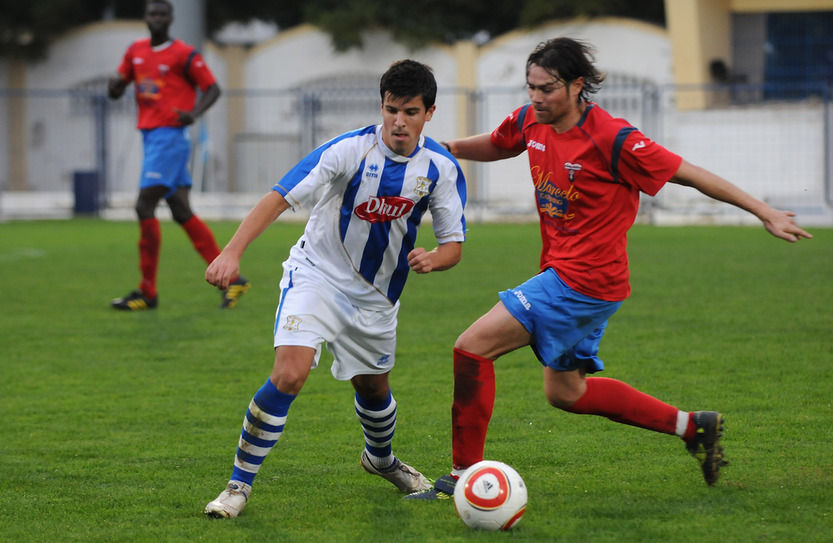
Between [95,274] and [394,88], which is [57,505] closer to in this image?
[394,88]

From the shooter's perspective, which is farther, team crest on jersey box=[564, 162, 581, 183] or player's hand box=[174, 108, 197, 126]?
player's hand box=[174, 108, 197, 126]

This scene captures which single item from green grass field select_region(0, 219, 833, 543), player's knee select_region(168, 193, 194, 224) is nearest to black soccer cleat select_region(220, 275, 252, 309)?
green grass field select_region(0, 219, 833, 543)

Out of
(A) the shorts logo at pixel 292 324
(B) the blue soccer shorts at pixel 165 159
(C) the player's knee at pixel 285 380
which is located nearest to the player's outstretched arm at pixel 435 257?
(A) the shorts logo at pixel 292 324

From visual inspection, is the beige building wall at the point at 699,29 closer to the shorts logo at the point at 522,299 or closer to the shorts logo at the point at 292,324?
the shorts logo at the point at 522,299

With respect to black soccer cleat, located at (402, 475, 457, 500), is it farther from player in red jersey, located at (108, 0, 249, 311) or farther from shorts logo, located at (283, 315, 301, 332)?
player in red jersey, located at (108, 0, 249, 311)

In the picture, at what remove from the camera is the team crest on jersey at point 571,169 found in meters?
4.41

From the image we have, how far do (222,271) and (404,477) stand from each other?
46.9 inches

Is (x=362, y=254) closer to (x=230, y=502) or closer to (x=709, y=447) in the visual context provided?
(x=230, y=502)

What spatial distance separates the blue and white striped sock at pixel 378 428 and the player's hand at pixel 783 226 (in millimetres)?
1620

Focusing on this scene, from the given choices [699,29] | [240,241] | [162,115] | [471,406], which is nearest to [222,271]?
[240,241]

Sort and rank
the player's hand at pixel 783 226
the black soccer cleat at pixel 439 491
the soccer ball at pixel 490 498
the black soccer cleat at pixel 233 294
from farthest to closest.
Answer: the black soccer cleat at pixel 233 294, the black soccer cleat at pixel 439 491, the player's hand at pixel 783 226, the soccer ball at pixel 490 498

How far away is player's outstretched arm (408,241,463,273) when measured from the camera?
4215 millimetres

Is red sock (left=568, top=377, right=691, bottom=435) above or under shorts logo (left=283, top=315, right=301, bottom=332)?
under

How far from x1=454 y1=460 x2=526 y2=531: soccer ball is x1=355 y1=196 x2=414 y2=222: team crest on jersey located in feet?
3.45
